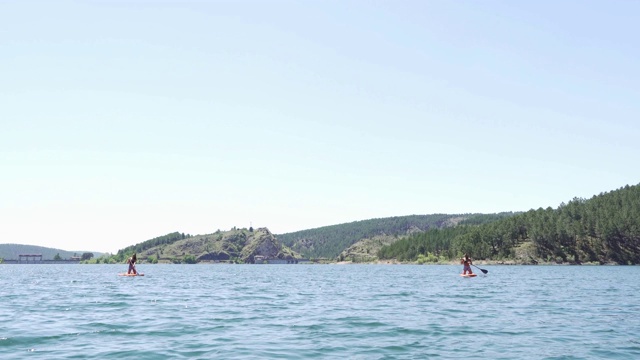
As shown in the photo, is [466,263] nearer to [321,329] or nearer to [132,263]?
[132,263]

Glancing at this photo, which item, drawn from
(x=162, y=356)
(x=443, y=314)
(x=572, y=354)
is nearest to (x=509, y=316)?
(x=443, y=314)

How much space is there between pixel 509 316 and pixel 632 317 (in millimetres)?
7810

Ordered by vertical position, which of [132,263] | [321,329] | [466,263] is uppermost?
[132,263]

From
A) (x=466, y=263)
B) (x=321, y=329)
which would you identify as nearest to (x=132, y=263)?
(x=466, y=263)

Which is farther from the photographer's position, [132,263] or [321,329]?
[132,263]

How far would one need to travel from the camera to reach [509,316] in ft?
131

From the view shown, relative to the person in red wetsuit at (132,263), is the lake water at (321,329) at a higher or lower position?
lower

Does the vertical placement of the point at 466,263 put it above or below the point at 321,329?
above

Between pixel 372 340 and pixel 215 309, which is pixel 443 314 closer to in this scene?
pixel 372 340

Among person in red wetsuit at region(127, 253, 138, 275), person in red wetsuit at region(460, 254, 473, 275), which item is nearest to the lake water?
person in red wetsuit at region(460, 254, 473, 275)

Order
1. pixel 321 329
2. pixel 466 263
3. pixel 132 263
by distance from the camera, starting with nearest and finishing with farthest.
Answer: pixel 321 329 < pixel 466 263 < pixel 132 263

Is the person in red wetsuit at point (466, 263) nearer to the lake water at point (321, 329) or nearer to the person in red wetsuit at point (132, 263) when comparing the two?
the lake water at point (321, 329)

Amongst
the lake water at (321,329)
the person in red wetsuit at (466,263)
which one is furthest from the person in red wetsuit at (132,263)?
the person in red wetsuit at (466,263)

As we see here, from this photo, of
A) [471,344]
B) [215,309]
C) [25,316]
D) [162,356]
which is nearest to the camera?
[162,356]
